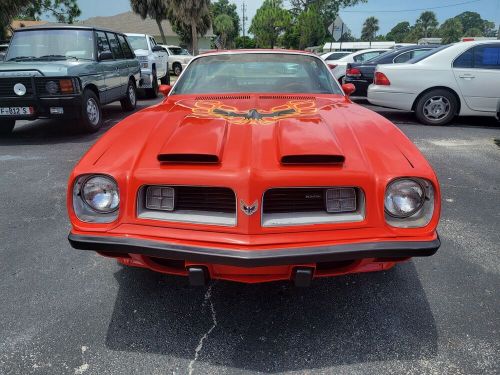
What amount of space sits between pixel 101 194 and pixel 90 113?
5.18 metres

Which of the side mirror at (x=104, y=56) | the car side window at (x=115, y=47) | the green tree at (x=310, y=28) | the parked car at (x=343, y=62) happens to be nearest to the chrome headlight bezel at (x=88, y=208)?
the side mirror at (x=104, y=56)

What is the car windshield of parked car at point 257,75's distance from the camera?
3.28m

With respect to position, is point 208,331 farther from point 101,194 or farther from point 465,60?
point 465,60

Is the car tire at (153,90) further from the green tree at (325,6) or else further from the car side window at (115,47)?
the green tree at (325,6)

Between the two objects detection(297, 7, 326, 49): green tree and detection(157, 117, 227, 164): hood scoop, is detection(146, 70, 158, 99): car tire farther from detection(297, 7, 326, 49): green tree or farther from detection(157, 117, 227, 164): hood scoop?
detection(297, 7, 326, 49): green tree

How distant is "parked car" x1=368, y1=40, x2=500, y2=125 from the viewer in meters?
6.73

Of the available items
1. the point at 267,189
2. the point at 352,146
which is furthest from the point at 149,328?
the point at 352,146

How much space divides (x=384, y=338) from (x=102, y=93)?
6.53 m

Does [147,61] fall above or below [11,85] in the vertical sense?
above

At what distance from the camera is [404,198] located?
1.86 m

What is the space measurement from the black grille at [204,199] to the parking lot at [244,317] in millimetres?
737

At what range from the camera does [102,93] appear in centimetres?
700

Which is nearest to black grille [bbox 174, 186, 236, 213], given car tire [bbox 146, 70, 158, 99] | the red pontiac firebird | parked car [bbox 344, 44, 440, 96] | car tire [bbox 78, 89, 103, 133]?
the red pontiac firebird

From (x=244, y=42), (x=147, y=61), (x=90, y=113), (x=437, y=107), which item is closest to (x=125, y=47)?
(x=147, y=61)
